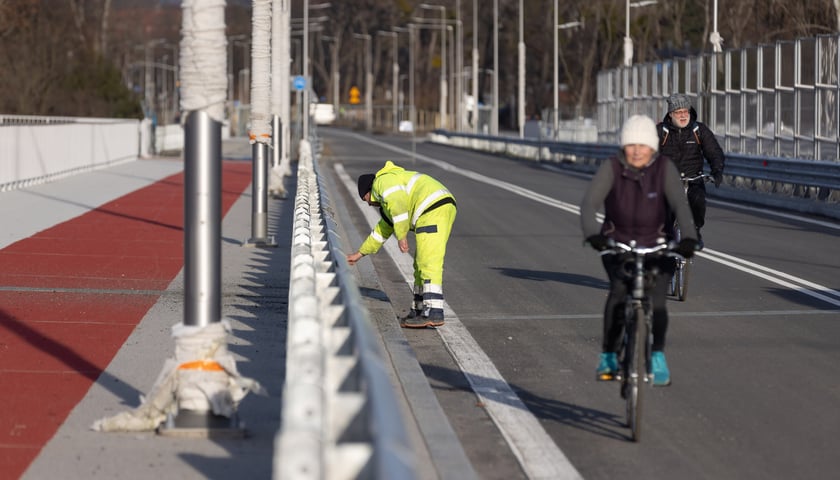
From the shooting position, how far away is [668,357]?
10.3 m

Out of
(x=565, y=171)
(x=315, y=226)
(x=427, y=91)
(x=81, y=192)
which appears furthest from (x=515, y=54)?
(x=315, y=226)

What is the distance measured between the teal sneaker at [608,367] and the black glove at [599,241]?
65 centimetres

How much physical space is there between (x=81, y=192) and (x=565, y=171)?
758 inches

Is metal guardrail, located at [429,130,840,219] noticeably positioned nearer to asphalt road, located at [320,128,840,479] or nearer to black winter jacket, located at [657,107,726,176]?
asphalt road, located at [320,128,840,479]

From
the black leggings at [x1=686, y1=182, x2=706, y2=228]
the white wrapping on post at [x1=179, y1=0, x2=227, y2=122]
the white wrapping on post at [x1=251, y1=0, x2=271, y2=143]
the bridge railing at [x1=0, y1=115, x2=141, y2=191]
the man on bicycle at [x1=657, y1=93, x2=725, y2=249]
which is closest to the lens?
the white wrapping on post at [x1=179, y1=0, x2=227, y2=122]

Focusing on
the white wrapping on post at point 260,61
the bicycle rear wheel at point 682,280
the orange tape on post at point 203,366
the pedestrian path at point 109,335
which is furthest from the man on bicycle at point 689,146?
the white wrapping on post at point 260,61

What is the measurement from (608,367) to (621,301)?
0.37 m

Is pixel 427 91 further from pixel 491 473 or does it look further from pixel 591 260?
pixel 491 473

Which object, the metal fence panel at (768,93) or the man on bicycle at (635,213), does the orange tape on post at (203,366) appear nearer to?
the man on bicycle at (635,213)

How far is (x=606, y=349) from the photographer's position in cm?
826

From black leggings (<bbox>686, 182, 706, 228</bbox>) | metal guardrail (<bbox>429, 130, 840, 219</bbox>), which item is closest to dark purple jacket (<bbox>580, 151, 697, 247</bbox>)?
black leggings (<bbox>686, 182, 706, 228</bbox>)

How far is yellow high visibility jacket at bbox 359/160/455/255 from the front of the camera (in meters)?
11.3

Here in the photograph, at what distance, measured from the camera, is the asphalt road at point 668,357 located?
7.48 m

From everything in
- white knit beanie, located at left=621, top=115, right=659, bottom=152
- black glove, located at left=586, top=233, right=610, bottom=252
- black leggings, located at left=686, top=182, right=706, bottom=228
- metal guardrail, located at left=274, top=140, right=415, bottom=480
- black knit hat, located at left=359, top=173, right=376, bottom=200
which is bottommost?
metal guardrail, located at left=274, top=140, right=415, bottom=480
